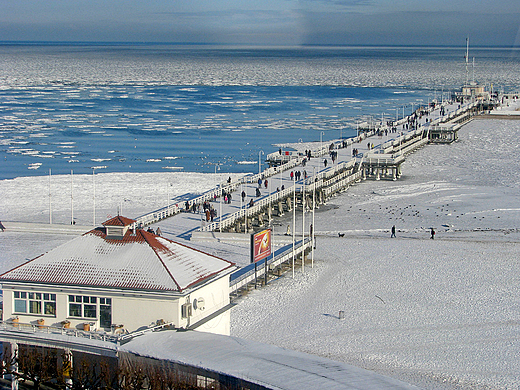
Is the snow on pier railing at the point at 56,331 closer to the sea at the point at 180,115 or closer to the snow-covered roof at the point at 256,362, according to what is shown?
the snow-covered roof at the point at 256,362

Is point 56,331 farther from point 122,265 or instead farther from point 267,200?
point 267,200

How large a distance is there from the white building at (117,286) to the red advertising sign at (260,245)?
6.83m

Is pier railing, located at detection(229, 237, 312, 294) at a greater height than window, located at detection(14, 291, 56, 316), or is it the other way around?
window, located at detection(14, 291, 56, 316)

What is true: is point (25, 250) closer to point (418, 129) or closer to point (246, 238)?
point (246, 238)

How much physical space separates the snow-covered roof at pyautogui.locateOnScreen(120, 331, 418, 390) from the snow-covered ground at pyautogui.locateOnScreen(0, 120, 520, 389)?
5208 mm

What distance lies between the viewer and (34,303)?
20547 mm

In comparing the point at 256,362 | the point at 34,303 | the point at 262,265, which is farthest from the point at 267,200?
the point at 256,362

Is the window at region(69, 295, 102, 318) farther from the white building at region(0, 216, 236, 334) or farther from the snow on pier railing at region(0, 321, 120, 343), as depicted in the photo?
the snow on pier railing at region(0, 321, 120, 343)

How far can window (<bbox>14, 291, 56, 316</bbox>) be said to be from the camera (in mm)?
20375

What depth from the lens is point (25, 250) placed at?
1387 inches

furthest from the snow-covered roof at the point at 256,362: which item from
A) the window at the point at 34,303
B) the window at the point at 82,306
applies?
the window at the point at 34,303

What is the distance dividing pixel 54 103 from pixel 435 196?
68.1 metres

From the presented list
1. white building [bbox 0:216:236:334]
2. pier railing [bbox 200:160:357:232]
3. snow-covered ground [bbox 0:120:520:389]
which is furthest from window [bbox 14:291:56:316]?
pier railing [bbox 200:160:357:232]

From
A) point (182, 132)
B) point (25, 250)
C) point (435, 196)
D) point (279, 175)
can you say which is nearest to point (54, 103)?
point (182, 132)
